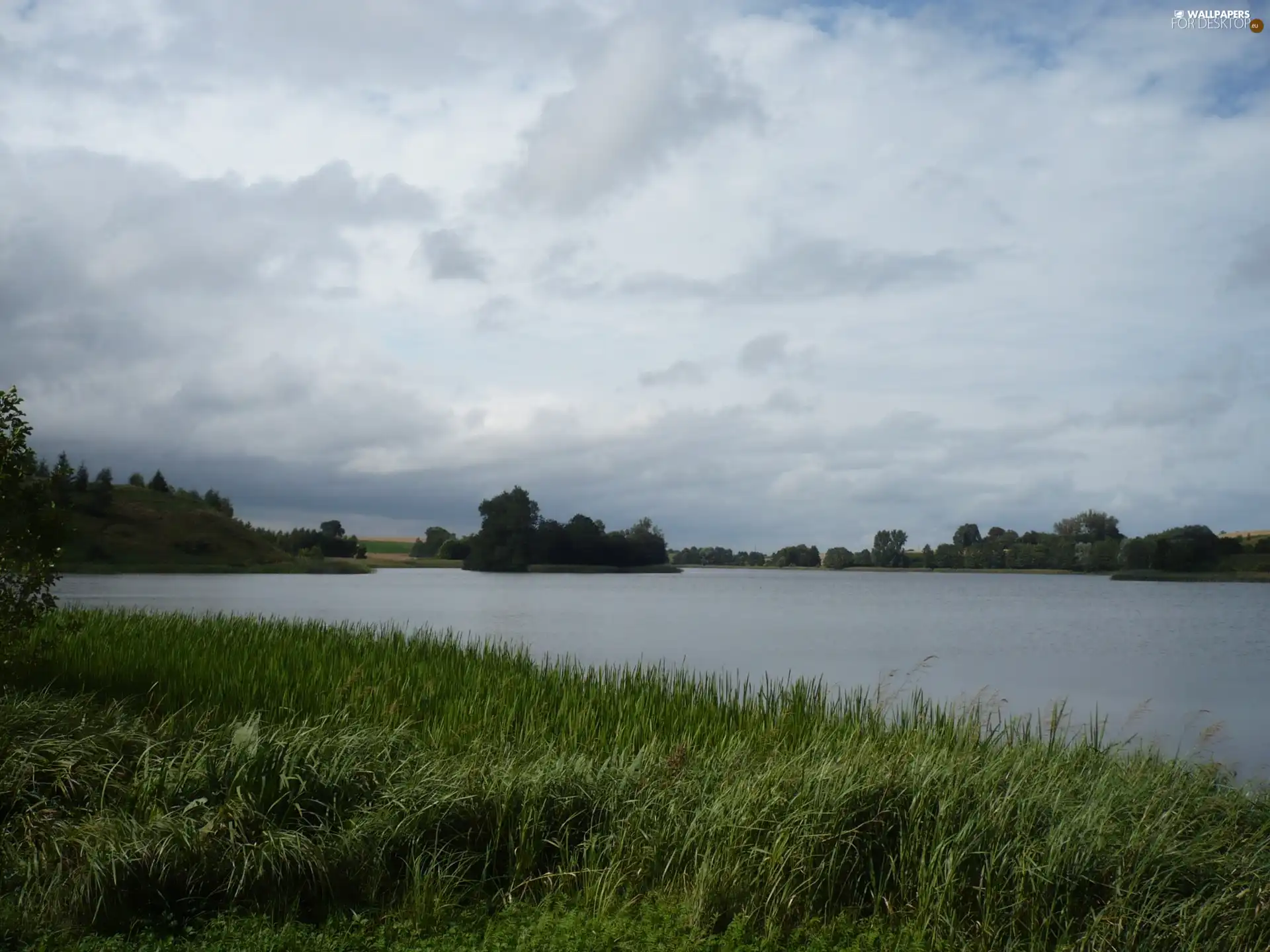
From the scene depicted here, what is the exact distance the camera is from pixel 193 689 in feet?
31.0

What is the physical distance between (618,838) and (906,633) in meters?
27.1

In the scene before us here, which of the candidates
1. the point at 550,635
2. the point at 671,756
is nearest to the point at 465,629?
the point at 550,635

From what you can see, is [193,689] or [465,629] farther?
[465,629]

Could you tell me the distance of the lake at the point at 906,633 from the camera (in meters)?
16.0

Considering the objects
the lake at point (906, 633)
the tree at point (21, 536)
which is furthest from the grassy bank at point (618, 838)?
the lake at point (906, 633)

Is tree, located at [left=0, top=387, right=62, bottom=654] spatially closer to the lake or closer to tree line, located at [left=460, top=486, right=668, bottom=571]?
the lake

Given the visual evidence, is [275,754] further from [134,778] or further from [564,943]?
[564,943]

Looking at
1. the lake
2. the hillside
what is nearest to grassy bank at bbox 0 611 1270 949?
the lake

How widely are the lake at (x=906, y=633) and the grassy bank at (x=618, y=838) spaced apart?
4.10 m

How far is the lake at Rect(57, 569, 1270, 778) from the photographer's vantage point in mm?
16047

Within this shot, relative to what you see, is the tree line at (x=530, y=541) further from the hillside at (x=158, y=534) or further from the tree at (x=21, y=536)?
the tree at (x=21, y=536)

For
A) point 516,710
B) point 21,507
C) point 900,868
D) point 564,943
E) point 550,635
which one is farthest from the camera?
point 550,635

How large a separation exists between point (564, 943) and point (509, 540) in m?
74.8

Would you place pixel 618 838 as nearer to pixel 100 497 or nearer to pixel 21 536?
pixel 21 536
